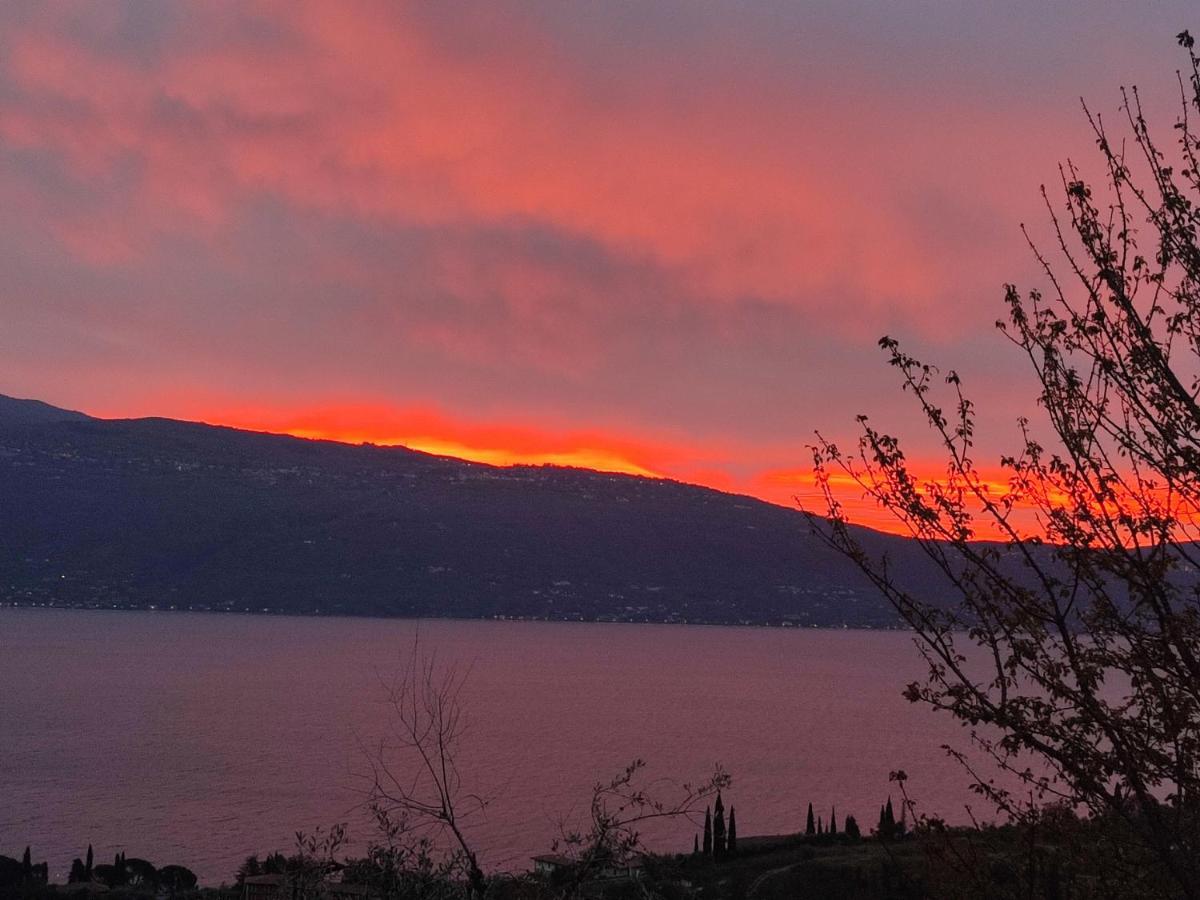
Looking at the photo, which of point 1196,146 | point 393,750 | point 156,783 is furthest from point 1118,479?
point 393,750

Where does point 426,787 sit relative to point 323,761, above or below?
above

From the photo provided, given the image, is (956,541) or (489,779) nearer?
(956,541)

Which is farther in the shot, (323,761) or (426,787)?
(323,761)

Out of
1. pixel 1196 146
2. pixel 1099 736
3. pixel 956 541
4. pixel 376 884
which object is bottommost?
pixel 376 884

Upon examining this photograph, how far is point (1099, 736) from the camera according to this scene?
8516mm

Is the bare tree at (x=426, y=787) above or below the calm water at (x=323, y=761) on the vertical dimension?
above

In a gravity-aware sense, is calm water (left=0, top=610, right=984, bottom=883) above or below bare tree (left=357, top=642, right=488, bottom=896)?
below

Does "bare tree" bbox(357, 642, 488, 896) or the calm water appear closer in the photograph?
"bare tree" bbox(357, 642, 488, 896)

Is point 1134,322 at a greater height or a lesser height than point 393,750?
greater

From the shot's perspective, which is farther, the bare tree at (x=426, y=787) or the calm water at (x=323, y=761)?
the calm water at (x=323, y=761)

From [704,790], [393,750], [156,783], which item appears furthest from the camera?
[393,750]

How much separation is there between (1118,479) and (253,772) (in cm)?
11820

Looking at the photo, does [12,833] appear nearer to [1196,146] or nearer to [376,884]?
[376,884]

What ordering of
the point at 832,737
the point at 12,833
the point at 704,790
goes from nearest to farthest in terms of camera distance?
1. the point at 704,790
2. the point at 12,833
3. the point at 832,737
